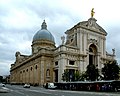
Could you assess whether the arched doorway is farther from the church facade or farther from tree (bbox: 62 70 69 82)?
tree (bbox: 62 70 69 82)

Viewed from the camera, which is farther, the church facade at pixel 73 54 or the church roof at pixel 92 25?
the church roof at pixel 92 25

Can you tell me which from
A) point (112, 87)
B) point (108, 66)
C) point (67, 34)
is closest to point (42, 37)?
point (67, 34)

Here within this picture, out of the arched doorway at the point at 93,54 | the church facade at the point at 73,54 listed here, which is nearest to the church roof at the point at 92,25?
the church facade at the point at 73,54

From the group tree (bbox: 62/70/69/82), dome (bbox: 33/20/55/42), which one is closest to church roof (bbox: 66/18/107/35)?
tree (bbox: 62/70/69/82)

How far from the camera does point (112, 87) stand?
50.1 metres

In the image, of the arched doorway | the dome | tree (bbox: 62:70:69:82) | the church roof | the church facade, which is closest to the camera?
tree (bbox: 62:70:69:82)

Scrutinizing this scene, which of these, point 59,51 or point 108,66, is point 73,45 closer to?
point 59,51

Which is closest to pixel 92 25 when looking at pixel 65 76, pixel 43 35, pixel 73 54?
pixel 73 54

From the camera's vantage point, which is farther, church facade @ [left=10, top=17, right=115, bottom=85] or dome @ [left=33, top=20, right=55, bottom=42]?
dome @ [left=33, top=20, right=55, bottom=42]

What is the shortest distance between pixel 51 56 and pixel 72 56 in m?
9.65

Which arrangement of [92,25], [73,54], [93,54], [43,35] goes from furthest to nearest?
[43,35] → [93,54] → [92,25] → [73,54]

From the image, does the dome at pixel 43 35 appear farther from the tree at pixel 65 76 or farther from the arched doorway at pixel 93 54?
the tree at pixel 65 76

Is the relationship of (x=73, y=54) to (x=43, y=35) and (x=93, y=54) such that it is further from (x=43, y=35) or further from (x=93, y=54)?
(x=43, y=35)

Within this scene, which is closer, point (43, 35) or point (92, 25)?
point (92, 25)
